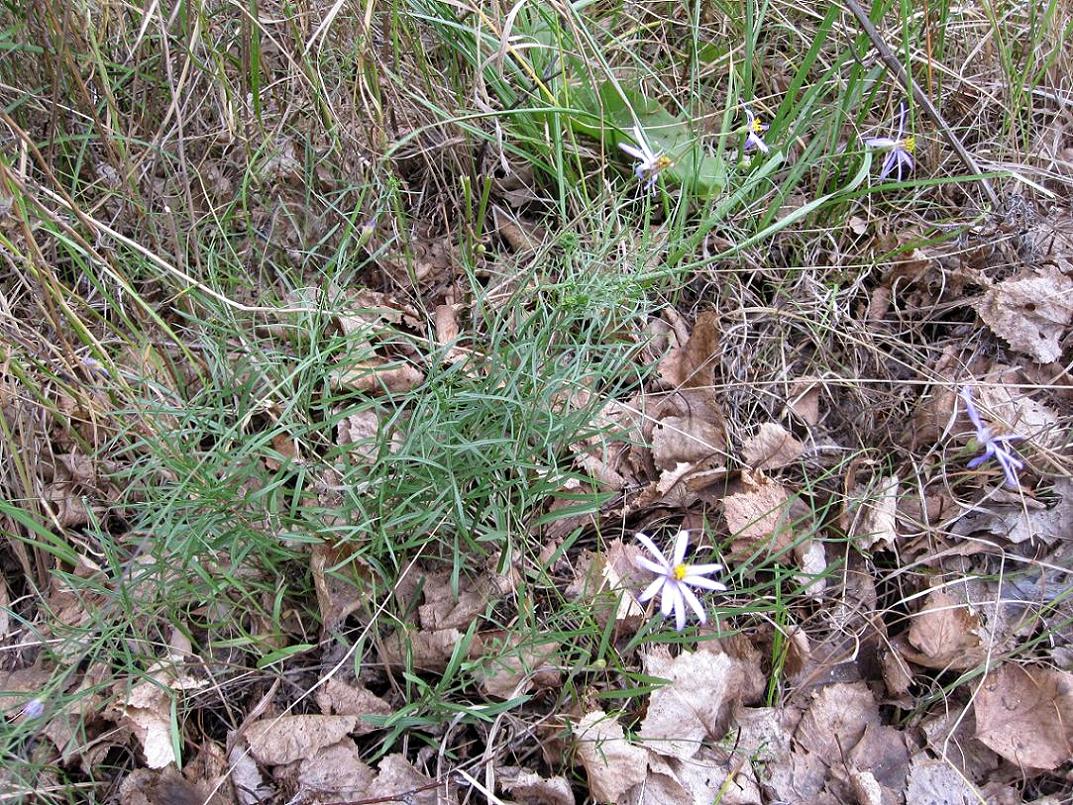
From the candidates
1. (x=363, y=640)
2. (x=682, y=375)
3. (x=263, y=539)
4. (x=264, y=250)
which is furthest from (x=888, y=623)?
(x=264, y=250)

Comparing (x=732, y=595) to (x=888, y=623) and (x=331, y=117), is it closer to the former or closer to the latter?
(x=888, y=623)

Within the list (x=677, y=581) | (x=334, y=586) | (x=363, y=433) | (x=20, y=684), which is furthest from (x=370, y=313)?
(x=20, y=684)

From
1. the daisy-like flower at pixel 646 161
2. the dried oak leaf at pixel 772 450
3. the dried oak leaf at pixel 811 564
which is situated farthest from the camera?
the daisy-like flower at pixel 646 161

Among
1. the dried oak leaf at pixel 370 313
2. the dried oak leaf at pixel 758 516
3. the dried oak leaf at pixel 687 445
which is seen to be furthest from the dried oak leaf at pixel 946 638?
the dried oak leaf at pixel 370 313

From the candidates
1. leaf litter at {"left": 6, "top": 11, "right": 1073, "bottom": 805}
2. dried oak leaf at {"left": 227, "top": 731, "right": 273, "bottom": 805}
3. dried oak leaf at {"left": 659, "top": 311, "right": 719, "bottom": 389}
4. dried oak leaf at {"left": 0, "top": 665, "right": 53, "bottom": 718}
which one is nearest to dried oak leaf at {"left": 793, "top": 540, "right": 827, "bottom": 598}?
leaf litter at {"left": 6, "top": 11, "right": 1073, "bottom": 805}

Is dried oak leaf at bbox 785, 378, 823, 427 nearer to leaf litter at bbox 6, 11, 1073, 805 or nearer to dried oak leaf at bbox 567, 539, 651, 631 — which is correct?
leaf litter at bbox 6, 11, 1073, 805

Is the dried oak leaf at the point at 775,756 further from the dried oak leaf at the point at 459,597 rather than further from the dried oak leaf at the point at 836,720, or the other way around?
the dried oak leaf at the point at 459,597
